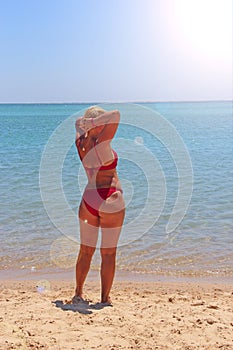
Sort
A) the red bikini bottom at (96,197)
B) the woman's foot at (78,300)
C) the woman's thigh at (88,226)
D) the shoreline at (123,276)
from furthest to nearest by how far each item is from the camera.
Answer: the shoreline at (123,276), the woman's foot at (78,300), the woman's thigh at (88,226), the red bikini bottom at (96,197)

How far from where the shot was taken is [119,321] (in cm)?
419

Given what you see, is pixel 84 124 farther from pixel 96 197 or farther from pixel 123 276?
pixel 123 276

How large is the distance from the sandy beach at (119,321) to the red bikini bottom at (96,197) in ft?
3.28

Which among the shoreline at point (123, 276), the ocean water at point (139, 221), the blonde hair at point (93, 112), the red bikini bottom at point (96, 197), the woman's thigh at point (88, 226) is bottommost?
the shoreline at point (123, 276)

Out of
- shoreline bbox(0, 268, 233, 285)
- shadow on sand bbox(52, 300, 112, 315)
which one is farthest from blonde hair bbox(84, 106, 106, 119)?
shoreline bbox(0, 268, 233, 285)

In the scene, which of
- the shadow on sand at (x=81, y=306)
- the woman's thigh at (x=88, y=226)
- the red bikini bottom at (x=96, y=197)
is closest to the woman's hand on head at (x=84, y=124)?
the red bikini bottom at (x=96, y=197)

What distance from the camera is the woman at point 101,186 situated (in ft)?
14.4

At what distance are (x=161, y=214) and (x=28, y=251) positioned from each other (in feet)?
10.1

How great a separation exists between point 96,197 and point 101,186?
0.39 feet

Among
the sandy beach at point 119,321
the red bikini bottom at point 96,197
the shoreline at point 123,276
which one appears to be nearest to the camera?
the sandy beach at point 119,321

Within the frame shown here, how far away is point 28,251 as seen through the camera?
724cm

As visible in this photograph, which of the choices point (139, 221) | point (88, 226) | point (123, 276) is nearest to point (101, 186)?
point (88, 226)

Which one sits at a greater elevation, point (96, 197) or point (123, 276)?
point (96, 197)

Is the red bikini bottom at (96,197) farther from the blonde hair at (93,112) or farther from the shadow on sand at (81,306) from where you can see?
the shadow on sand at (81,306)
